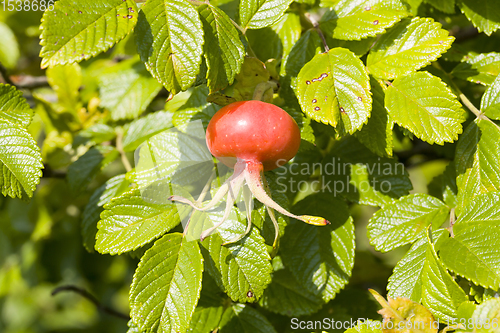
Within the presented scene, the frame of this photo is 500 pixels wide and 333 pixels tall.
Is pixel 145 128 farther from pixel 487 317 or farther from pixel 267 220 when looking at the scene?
pixel 487 317

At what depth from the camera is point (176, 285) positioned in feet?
4.16

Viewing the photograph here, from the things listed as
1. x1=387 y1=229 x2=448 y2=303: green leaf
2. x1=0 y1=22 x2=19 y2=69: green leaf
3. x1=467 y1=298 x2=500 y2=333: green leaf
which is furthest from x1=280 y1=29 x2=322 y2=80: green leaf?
x1=0 y1=22 x2=19 y2=69: green leaf

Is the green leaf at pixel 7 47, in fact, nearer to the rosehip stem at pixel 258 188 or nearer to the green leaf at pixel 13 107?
the green leaf at pixel 13 107

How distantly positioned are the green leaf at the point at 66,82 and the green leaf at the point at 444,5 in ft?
6.49

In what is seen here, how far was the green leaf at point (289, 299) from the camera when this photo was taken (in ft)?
5.70

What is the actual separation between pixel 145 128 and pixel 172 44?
836 millimetres

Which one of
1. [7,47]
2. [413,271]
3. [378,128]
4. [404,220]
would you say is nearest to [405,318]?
[413,271]

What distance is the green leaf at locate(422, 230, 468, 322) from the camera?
1232 mm

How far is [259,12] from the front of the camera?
1.47 m

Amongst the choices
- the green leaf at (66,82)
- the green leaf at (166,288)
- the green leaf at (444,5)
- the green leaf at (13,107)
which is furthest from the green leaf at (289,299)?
the green leaf at (66,82)

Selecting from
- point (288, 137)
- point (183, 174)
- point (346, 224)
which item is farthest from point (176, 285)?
point (346, 224)

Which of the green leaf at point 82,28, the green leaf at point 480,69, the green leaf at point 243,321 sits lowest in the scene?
the green leaf at point 243,321

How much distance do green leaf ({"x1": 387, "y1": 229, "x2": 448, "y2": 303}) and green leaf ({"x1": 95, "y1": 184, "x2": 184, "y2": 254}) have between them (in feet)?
2.58

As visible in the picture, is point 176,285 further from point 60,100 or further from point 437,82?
point 60,100
